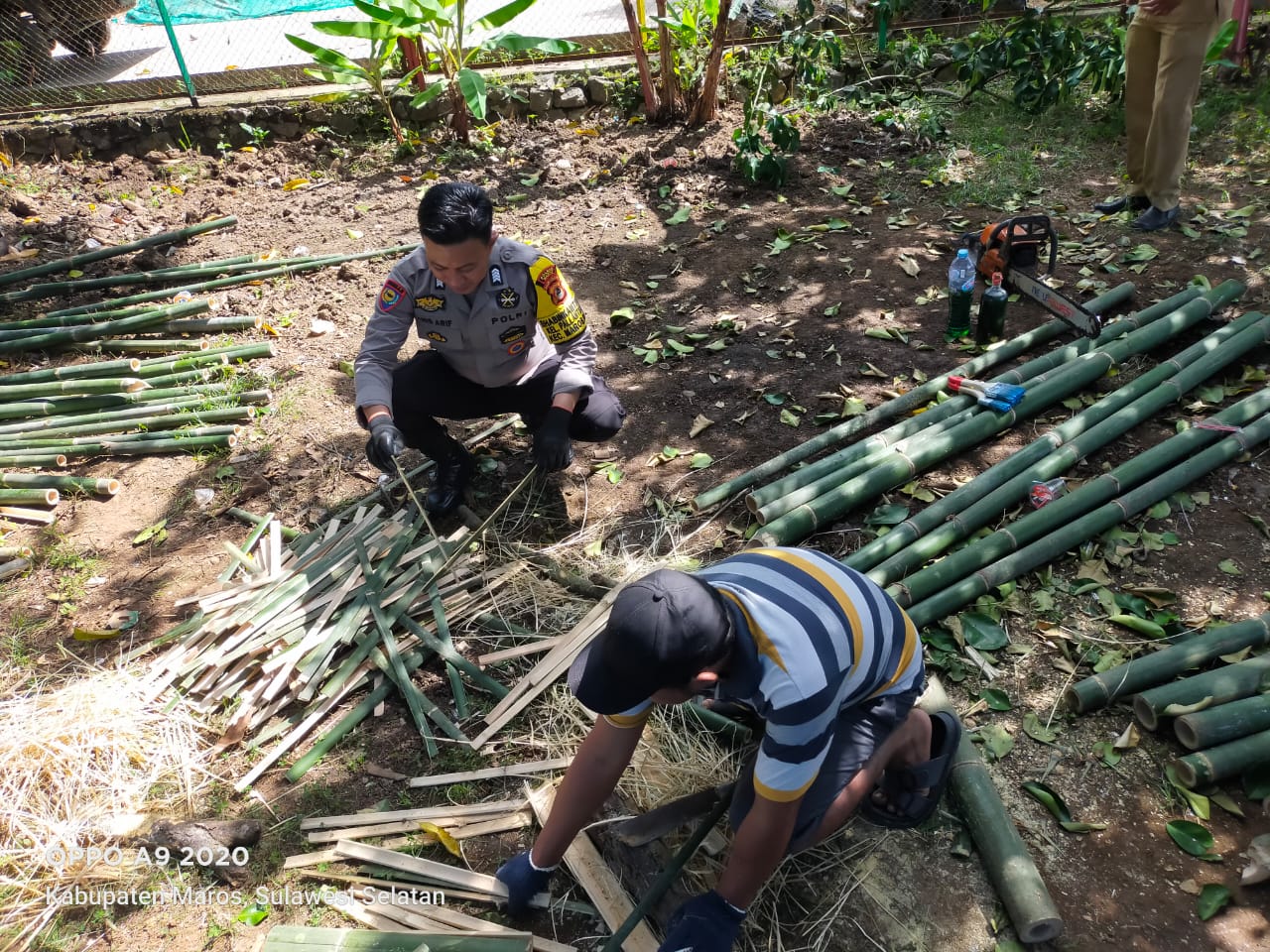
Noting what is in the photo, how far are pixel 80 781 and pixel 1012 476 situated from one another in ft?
12.3

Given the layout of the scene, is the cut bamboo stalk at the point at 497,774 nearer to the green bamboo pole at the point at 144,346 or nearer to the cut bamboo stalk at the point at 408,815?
the cut bamboo stalk at the point at 408,815

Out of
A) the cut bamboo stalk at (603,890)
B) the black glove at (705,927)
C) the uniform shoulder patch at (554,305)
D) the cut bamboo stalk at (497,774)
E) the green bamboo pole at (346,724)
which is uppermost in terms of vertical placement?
the uniform shoulder patch at (554,305)

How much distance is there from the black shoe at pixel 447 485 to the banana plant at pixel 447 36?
162 inches

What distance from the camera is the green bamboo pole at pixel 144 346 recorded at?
201 inches

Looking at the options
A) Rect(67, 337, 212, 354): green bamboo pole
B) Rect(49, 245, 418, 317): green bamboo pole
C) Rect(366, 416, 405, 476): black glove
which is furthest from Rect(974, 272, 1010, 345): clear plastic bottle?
Rect(67, 337, 212, 354): green bamboo pole

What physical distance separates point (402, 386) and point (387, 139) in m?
5.02

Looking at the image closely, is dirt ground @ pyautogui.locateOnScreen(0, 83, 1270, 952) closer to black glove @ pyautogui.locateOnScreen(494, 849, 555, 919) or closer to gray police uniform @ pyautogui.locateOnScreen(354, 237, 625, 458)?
black glove @ pyautogui.locateOnScreen(494, 849, 555, 919)

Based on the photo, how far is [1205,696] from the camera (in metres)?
2.72

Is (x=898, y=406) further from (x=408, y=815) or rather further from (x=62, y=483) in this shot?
(x=62, y=483)

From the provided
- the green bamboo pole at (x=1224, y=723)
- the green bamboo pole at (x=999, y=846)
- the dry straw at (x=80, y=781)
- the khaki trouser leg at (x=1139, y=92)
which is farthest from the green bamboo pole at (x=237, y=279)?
the green bamboo pole at (x=1224, y=723)

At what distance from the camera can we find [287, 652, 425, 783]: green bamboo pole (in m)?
2.96

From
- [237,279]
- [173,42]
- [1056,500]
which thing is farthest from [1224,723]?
[173,42]

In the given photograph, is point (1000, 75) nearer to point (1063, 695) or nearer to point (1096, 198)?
point (1096, 198)

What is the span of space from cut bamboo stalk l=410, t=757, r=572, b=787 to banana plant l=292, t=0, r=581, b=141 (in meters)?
5.72
